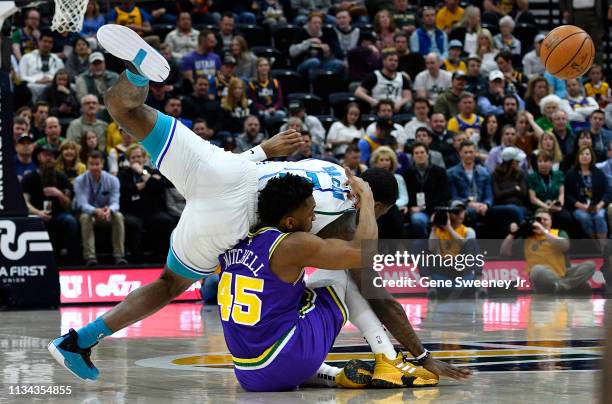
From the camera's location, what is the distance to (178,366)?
24.9ft

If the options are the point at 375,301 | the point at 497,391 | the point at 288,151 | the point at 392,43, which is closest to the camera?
the point at 497,391

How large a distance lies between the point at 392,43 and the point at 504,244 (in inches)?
222

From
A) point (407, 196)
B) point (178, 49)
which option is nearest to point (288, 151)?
point (407, 196)

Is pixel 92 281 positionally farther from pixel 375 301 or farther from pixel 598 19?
pixel 598 19

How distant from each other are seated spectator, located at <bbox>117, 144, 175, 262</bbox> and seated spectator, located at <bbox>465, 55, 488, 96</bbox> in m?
6.59

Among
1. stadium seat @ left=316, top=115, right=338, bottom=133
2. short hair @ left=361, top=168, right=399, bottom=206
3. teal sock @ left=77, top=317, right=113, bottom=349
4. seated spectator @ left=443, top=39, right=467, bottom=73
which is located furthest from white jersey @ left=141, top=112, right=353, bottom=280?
seated spectator @ left=443, top=39, right=467, bottom=73

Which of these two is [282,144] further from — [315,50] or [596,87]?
[596,87]

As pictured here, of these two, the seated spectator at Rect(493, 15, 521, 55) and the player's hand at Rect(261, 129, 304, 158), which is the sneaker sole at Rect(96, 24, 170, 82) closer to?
the player's hand at Rect(261, 129, 304, 158)

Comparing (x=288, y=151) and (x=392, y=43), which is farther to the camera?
(x=392, y=43)

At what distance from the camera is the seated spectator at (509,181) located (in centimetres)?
1620

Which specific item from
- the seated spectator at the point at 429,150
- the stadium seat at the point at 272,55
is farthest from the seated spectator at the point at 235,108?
the seated spectator at the point at 429,150

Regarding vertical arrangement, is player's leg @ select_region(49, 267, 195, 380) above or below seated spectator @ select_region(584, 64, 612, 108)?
below

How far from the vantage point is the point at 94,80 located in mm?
16469

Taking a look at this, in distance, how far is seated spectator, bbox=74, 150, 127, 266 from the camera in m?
14.2
